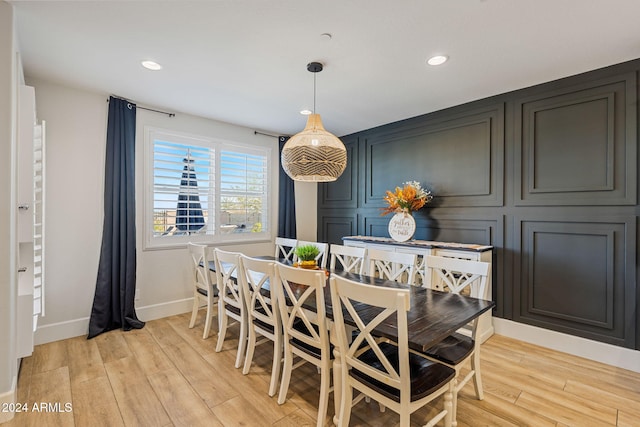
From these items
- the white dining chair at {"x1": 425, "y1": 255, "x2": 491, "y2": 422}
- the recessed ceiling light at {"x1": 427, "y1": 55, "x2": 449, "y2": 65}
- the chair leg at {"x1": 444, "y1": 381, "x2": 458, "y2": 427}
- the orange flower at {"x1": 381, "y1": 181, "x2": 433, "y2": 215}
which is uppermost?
the recessed ceiling light at {"x1": 427, "y1": 55, "x2": 449, "y2": 65}

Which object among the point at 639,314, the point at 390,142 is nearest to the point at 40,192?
the point at 390,142

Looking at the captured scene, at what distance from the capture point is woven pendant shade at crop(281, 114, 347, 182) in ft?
7.77

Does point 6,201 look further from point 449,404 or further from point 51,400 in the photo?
point 449,404

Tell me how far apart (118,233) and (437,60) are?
3.63 m

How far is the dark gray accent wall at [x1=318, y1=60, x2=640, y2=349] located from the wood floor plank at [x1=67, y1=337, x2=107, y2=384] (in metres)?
3.62

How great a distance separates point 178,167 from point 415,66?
9.92 ft

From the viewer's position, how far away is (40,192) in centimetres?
248

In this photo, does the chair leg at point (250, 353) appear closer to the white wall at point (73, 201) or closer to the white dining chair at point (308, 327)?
the white dining chair at point (308, 327)

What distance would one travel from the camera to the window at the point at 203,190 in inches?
144

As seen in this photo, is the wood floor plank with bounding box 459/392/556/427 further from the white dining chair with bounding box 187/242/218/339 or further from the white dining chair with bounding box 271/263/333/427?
the white dining chair with bounding box 187/242/218/339

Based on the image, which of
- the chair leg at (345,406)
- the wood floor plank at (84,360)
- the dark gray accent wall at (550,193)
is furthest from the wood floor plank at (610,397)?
the wood floor plank at (84,360)

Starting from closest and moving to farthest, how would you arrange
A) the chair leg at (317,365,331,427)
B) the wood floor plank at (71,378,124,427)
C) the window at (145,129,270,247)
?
the chair leg at (317,365,331,427) < the wood floor plank at (71,378,124,427) < the window at (145,129,270,247)

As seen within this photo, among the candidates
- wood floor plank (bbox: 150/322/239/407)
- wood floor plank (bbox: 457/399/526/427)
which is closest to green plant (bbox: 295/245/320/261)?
wood floor plank (bbox: 150/322/239/407)

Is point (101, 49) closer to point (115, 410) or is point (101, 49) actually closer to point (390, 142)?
point (115, 410)
